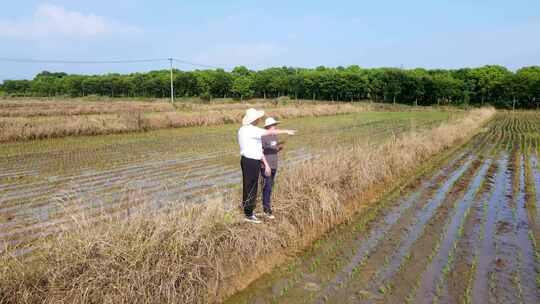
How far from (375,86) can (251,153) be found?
6520cm

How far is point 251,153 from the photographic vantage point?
4.96 meters

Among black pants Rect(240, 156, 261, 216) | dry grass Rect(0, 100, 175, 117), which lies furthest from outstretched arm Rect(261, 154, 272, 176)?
dry grass Rect(0, 100, 175, 117)

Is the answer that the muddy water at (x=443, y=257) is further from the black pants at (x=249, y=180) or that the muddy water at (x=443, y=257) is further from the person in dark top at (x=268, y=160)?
the black pants at (x=249, y=180)

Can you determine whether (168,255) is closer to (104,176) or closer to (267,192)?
(267,192)

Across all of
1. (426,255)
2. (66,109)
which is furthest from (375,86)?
(426,255)

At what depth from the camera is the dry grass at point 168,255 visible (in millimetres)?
3430

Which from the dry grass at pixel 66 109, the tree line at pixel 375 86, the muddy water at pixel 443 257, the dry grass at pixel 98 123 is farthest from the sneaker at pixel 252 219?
the tree line at pixel 375 86

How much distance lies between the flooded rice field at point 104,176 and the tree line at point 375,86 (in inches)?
2050

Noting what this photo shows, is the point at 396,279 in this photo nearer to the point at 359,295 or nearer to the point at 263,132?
the point at 359,295

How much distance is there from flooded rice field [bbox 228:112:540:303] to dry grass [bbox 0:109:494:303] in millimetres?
309

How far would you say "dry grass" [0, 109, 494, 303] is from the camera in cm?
343

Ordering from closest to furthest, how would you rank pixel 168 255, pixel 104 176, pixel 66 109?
pixel 168 255
pixel 104 176
pixel 66 109

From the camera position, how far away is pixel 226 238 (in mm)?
4617

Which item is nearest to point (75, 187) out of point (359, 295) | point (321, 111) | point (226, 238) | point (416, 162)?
point (226, 238)
